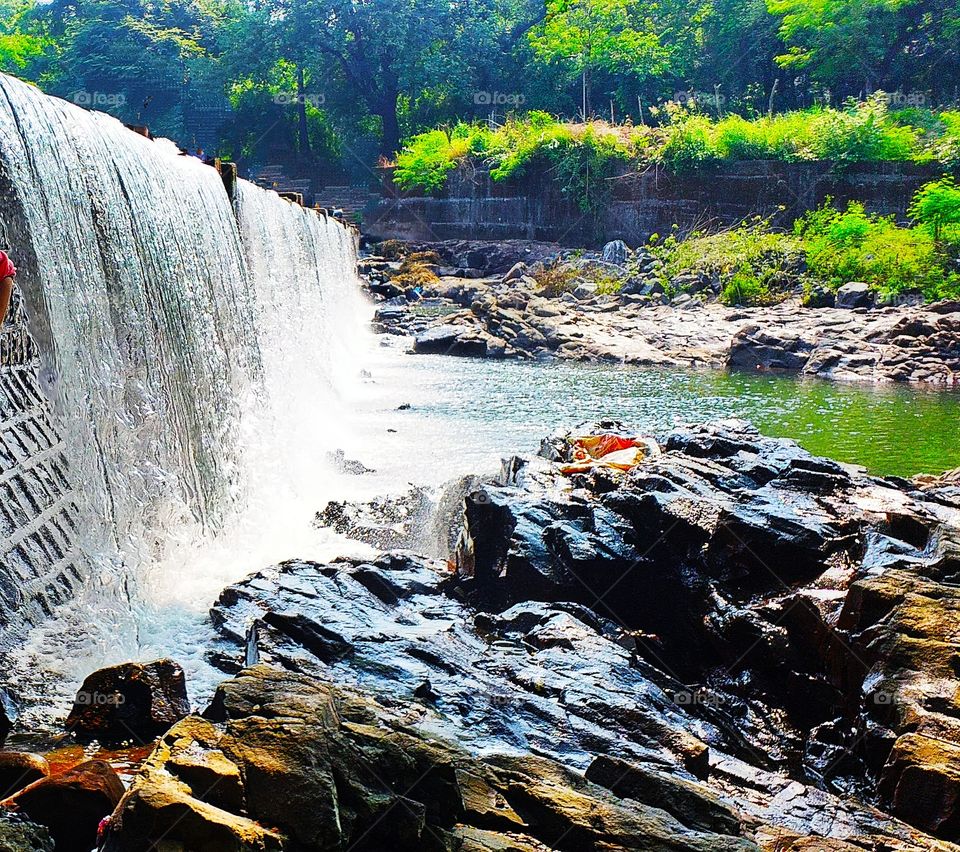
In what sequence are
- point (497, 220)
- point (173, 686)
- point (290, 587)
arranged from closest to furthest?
point (173, 686)
point (290, 587)
point (497, 220)

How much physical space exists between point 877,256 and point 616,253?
8863mm

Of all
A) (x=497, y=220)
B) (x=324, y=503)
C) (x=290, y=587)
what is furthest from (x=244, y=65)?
(x=290, y=587)

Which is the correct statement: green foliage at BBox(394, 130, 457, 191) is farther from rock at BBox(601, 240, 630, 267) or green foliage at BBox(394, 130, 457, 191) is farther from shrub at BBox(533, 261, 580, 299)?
shrub at BBox(533, 261, 580, 299)

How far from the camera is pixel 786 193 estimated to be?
1164 inches

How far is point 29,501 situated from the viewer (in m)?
5.94

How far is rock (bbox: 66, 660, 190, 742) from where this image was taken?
3.85 m

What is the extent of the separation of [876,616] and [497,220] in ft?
99.7

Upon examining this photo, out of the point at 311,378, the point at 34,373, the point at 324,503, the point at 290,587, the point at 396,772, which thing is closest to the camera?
the point at 396,772

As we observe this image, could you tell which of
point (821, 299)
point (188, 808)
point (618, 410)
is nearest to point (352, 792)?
point (188, 808)

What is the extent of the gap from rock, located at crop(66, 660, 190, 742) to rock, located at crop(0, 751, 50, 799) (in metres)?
0.78

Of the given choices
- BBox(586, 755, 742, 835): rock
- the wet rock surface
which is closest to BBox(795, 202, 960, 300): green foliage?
the wet rock surface

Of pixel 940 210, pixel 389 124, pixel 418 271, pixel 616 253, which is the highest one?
pixel 389 124

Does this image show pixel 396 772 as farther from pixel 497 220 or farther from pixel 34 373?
pixel 497 220

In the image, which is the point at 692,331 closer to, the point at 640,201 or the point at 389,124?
the point at 640,201
